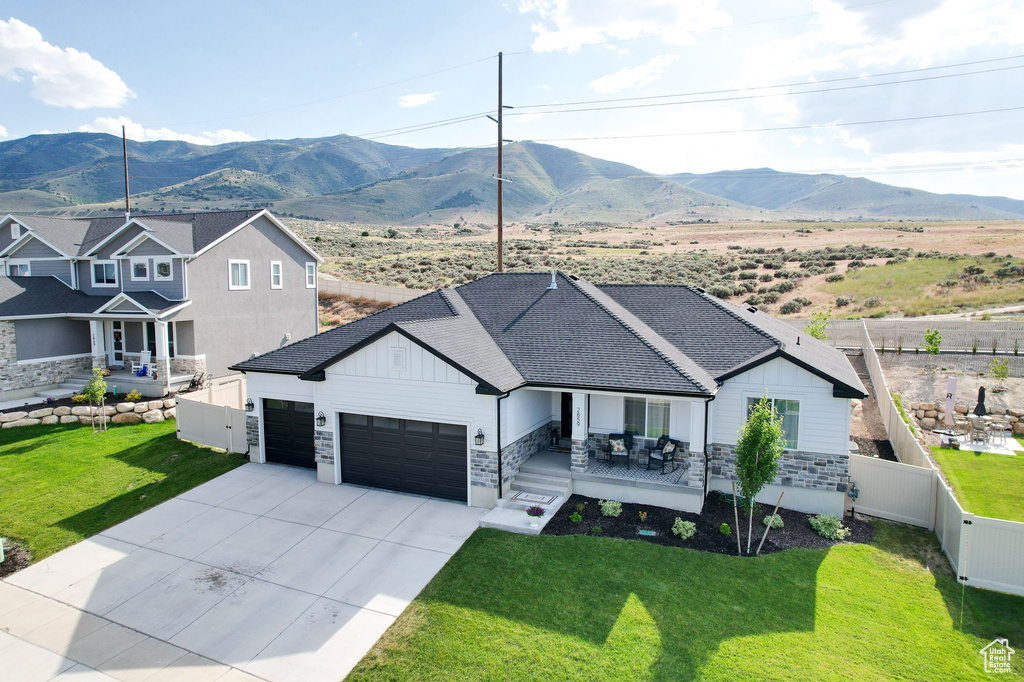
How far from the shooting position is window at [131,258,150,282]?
25891 mm

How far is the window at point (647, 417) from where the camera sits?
15219mm

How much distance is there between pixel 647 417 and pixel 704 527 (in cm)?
331

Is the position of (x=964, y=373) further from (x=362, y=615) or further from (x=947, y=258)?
(x=947, y=258)

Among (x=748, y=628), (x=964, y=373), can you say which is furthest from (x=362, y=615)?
(x=964, y=373)

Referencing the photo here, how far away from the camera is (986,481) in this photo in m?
16.2

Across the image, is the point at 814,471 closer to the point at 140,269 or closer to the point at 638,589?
the point at 638,589

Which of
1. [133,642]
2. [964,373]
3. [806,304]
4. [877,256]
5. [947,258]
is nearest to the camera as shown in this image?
[133,642]

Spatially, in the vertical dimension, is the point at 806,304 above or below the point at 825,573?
above

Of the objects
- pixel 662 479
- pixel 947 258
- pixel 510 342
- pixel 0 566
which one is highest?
pixel 947 258

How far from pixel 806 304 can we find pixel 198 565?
41050mm

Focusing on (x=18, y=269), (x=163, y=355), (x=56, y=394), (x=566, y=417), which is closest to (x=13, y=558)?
(x=163, y=355)

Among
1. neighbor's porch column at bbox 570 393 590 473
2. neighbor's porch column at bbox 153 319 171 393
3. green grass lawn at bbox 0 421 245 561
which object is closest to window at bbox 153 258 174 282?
neighbor's porch column at bbox 153 319 171 393

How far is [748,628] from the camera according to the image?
945 centimetres

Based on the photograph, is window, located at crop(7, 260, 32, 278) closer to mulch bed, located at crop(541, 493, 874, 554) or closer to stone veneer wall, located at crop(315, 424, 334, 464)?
stone veneer wall, located at crop(315, 424, 334, 464)
